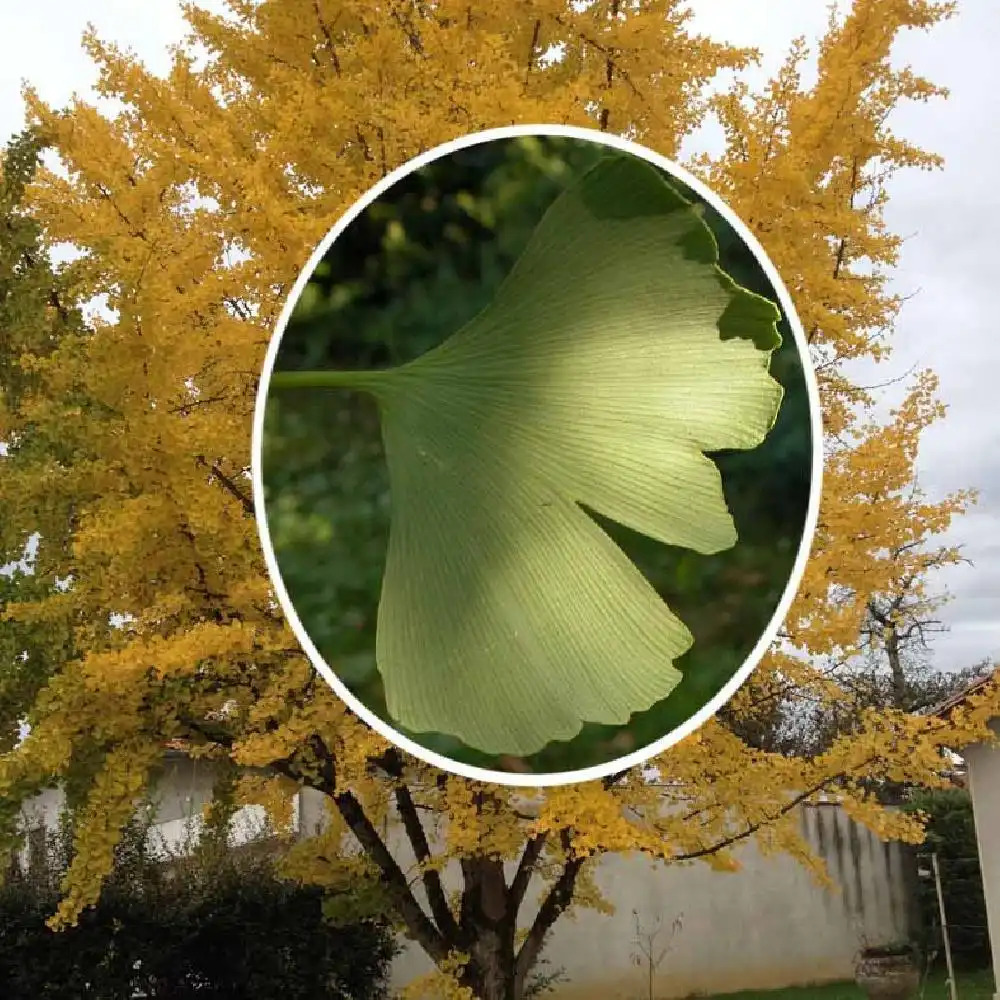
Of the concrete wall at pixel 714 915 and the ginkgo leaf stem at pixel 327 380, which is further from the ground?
the ginkgo leaf stem at pixel 327 380

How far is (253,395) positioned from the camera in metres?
3.51

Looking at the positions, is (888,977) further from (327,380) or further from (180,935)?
(327,380)

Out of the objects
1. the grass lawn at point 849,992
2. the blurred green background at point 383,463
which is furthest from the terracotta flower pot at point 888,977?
the blurred green background at point 383,463

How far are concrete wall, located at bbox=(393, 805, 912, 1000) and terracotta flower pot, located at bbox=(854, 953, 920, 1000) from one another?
3.31ft

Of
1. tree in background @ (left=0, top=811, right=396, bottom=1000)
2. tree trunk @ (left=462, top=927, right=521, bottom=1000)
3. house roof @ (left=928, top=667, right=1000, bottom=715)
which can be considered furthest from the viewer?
tree in background @ (left=0, top=811, right=396, bottom=1000)

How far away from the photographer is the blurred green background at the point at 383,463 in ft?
3.87

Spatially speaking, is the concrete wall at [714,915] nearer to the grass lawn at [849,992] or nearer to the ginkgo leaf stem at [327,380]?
the grass lawn at [849,992]

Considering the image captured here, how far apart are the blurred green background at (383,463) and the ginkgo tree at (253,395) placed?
4.75 ft

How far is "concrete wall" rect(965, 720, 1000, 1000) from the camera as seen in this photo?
25.6 ft

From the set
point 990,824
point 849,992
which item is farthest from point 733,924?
point 990,824

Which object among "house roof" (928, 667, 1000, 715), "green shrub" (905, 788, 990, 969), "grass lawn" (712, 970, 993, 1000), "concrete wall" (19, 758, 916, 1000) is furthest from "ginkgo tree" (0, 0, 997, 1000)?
"green shrub" (905, 788, 990, 969)

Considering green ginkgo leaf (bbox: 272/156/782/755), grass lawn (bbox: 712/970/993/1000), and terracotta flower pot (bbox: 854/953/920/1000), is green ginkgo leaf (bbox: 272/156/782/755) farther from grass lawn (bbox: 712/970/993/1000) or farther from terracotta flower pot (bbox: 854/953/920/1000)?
grass lawn (bbox: 712/970/993/1000)

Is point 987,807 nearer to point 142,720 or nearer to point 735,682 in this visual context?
point 142,720

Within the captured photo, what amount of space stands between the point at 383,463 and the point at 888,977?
7810 mm
